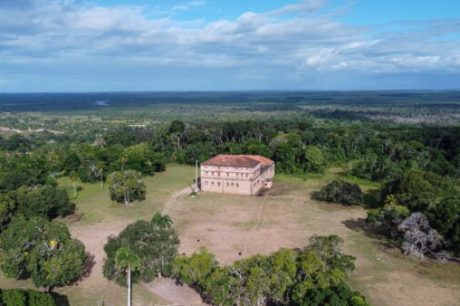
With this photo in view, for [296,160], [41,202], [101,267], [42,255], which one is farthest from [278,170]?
[42,255]

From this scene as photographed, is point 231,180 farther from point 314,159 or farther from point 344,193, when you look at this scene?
point 314,159

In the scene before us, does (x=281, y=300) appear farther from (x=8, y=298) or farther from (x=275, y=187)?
(x=275, y=187)

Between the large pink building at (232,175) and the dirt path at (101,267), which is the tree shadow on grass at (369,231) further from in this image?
the dirt path at (101,267)

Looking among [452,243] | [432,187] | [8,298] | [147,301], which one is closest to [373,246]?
[452,243]

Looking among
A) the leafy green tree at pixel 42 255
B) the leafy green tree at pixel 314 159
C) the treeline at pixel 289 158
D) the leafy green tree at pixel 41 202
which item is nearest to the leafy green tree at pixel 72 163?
the treeline at pixel 289 158

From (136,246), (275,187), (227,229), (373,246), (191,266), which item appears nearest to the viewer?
(191,266)

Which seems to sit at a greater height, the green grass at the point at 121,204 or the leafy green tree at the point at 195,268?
the leafy green tree at the point at 195,268

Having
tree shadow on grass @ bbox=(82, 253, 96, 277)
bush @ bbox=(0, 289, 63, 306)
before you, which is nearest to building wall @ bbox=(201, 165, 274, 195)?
tree shadow on grass @ bbox=(82, 253, 96, 277)
